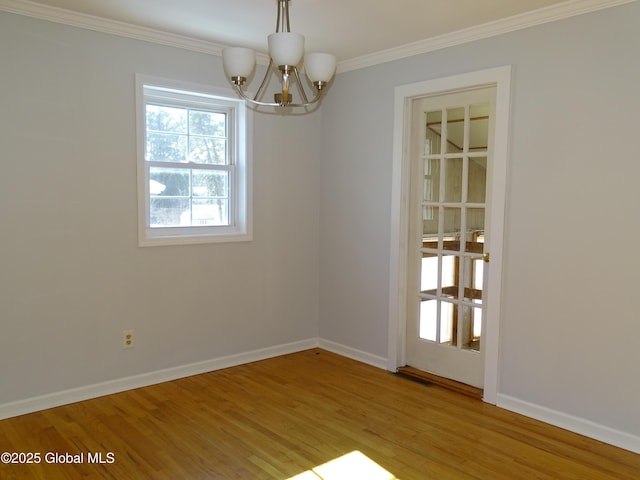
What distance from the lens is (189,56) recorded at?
3.75 metres

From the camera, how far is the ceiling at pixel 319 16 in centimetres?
297

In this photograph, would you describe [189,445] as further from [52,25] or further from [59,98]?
[52,25]

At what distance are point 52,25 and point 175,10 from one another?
2.52 feet

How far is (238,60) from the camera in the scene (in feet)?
7.85

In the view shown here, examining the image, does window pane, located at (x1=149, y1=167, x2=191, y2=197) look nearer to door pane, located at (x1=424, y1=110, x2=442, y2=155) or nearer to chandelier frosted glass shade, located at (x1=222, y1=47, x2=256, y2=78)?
chandelier frosted glass shade, located at (x1=222, y1=47, x2=256, y2=78)

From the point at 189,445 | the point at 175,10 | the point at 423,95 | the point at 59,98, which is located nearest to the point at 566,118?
the point at 423,95

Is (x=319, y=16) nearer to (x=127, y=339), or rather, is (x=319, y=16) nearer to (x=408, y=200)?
(x=408, y=200)

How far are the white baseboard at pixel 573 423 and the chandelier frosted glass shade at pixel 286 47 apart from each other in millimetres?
2487

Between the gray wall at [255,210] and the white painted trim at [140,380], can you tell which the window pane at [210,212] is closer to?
the gray wall at [255,210]

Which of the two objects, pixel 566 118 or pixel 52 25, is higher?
pixel 52 25

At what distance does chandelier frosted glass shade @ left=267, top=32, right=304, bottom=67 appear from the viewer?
226 cm

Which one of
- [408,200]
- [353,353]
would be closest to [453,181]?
[408,200]

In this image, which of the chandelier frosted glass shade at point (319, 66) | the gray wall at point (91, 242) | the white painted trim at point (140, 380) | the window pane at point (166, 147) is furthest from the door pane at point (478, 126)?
the white painted trim at point (140, 380)

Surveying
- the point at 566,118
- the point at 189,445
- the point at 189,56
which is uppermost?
the point at 189,56
